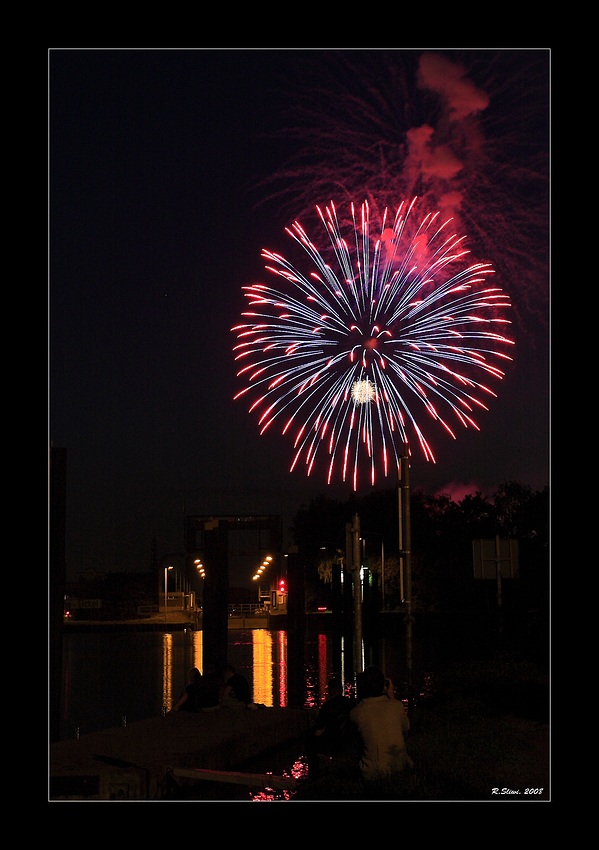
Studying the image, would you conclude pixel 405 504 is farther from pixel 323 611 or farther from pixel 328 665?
pixel 323 611

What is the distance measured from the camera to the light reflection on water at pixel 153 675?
73.7ft

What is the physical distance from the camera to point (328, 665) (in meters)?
32.3

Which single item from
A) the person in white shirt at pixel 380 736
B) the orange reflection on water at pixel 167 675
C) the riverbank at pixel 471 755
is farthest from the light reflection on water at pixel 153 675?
the person in white shirt at pixel 380 736

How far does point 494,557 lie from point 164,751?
6.25 m

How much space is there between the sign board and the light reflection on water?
7.49 meters

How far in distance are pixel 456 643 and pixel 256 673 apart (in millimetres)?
17149

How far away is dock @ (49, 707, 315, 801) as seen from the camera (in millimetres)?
10117

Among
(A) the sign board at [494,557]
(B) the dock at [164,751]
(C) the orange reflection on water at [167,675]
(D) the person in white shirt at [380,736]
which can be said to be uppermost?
(A) the sign board at [494,557]

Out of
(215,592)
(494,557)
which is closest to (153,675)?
(215,592)

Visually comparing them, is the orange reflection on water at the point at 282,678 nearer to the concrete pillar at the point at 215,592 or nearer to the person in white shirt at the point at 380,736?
the concrete pillar at the point at 215,592

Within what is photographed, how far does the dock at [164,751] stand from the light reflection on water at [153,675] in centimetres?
485

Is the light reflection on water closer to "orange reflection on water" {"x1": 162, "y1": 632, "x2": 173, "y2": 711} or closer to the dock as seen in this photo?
"orange reflection on water" {"x1": 162, "y1": 632, "x2": 173, "y2": 711}
